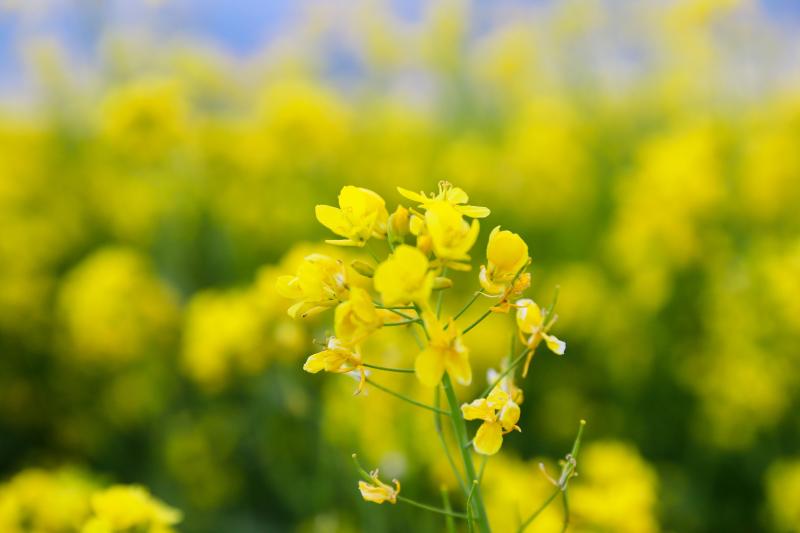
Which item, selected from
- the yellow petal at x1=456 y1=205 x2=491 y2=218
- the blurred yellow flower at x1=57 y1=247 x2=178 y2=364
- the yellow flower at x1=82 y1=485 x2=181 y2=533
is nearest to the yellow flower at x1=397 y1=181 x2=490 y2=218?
the yellow petal at x1=456 y1=205 x2=491 y2=218

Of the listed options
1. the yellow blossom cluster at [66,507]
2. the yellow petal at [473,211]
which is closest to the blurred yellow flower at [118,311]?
the yellow blossom cluster at [66,507]

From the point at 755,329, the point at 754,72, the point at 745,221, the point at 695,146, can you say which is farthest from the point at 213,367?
the point at 754,72

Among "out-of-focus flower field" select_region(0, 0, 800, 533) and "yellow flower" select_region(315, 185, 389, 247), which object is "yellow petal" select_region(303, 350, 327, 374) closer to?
"yellow flower" select_region(315, 185, 389, 247)

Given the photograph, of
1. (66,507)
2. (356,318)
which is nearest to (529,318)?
(356,318)

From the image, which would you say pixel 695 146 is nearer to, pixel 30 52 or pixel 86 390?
pixel 86 390

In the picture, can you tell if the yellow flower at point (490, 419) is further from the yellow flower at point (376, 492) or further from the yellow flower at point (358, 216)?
the yellow flower at point (358, 216)

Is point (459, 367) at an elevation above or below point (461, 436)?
above

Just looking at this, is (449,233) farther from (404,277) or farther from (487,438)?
(487,438)
